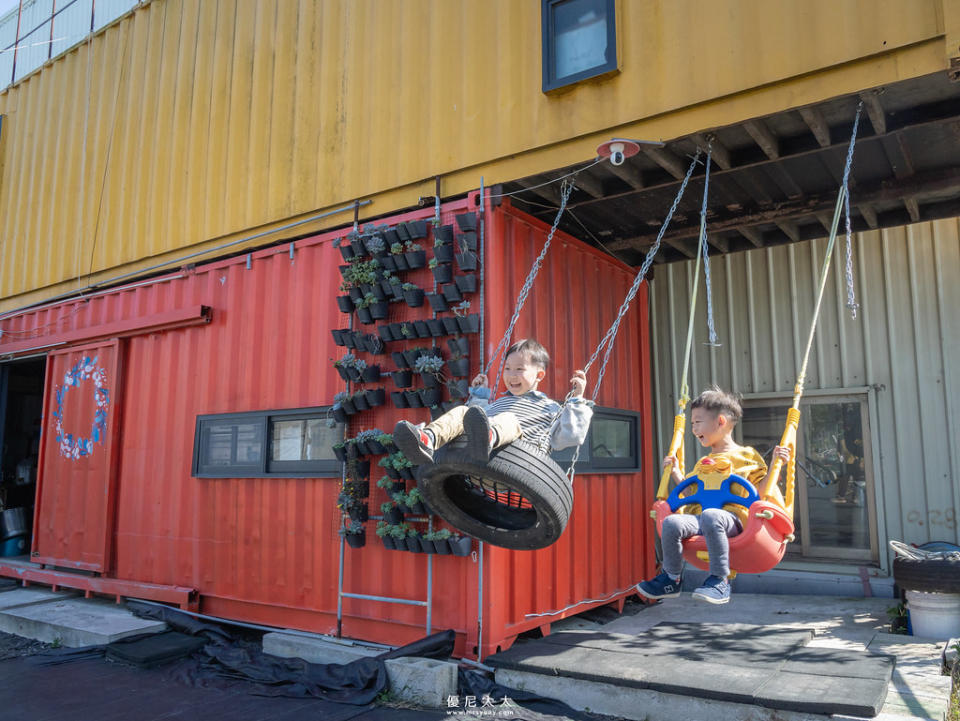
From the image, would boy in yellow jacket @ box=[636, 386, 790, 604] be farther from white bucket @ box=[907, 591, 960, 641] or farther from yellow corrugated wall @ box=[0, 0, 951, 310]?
white bucket @ box=[907, 591, 960, 641]

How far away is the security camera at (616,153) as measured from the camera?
489 centimetres

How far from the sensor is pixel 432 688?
15.5 ft

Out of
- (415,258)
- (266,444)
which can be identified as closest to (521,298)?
(415,258)

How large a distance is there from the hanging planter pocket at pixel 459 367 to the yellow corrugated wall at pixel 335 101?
1509 millimetres

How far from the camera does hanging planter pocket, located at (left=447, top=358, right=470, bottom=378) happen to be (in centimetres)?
530

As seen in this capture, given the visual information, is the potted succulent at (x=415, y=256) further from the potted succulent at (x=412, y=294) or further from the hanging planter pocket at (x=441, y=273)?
the hanging planter pocket at (x=441, y=273)

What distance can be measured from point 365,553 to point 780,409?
467 cm

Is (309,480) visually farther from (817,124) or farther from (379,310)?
(817,124)

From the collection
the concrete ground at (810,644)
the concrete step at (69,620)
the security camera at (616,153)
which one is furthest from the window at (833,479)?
the concrete step at (69,620)

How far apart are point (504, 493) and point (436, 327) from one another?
5.84 feet

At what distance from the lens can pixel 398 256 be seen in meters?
5.84

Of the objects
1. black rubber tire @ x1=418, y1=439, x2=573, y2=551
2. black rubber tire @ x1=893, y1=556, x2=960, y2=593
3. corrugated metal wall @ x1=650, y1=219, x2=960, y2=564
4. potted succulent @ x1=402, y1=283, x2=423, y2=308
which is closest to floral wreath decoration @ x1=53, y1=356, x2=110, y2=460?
potted succulent @ x1=402, y1=283, x2=423, y2=308

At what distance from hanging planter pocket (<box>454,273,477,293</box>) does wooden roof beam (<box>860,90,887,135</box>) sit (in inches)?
111

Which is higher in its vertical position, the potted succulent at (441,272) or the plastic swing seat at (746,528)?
the potted succulent at (441,272)
